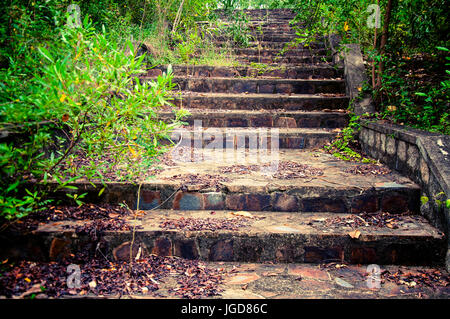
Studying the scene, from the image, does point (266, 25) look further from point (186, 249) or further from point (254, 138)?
point (186, 249)

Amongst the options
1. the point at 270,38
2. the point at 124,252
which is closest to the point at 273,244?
the point at 124,252

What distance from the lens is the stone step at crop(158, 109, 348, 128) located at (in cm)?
379

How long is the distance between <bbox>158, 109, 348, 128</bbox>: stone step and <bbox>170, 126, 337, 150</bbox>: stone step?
0.83ft

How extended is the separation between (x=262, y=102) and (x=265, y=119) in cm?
38

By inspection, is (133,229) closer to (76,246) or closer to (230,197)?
(76,246)

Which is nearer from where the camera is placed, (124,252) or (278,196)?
(124,252)

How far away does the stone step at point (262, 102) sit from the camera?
4008 mm

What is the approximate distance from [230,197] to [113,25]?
3.60m

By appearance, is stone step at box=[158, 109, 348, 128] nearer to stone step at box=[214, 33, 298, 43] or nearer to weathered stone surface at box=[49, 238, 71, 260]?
weathered stone surface at box=[49, 238, 71, 260]

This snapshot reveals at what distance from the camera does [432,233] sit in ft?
6.30

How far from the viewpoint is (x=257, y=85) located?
14.5 feet
